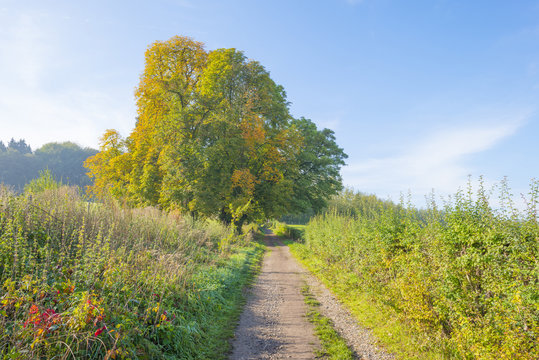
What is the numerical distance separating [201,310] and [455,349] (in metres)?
4.87

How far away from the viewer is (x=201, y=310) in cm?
617

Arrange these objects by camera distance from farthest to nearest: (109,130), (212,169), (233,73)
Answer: (109,130), (233,73), (212,169)

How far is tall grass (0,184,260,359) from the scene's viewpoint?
3363mm

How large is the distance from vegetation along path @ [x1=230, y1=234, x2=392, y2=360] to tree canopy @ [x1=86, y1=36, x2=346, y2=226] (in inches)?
355

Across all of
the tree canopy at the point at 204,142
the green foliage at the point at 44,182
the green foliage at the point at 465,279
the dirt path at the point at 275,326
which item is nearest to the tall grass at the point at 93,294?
the dirt path at the point at 275,326

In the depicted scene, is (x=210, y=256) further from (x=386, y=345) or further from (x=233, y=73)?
(x=233, y=73)

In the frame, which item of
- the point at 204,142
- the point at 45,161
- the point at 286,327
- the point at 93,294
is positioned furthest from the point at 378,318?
the point at 45,161

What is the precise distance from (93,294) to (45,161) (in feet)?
323

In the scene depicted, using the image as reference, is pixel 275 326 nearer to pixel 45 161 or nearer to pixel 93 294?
pixel 93 294

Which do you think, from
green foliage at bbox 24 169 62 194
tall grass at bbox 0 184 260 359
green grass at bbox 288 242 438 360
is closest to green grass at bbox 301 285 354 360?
green grass at bbox 288 242 438 360

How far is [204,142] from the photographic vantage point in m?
19.5

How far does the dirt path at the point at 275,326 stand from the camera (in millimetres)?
4988

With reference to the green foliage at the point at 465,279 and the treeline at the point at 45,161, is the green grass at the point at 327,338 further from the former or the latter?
the treeline at the point at 45,161

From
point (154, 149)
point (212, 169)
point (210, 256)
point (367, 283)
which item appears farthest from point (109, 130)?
point (367, 283)
